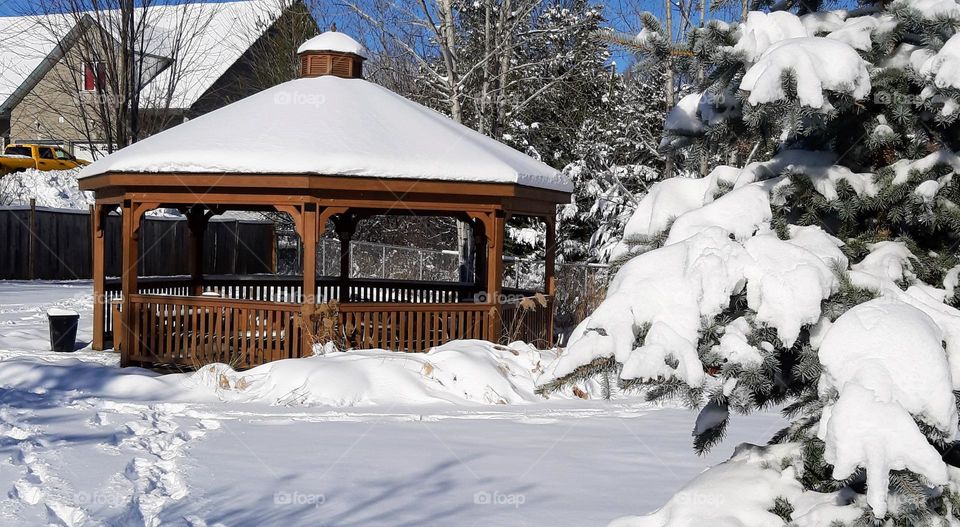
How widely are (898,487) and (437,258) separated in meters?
21.9

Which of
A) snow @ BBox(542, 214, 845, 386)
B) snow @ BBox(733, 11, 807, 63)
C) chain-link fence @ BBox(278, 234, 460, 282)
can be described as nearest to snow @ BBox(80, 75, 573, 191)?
snow @ BBox(733, 11, 807, 63)


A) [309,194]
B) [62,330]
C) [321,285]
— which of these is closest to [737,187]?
[309,194]

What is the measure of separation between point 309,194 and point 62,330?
4719 millimetres

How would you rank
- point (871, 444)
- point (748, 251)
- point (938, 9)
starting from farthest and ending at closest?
point (938, 9)
point (748, 251)
point (871, 444)

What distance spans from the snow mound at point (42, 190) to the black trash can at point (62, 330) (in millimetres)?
18103

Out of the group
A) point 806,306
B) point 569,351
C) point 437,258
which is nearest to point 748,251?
point 806,306

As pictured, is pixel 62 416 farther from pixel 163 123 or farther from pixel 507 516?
pixel 163 123

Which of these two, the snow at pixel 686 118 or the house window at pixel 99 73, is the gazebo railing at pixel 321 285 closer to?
the house window at pixel 99 73

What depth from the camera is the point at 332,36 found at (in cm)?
1551

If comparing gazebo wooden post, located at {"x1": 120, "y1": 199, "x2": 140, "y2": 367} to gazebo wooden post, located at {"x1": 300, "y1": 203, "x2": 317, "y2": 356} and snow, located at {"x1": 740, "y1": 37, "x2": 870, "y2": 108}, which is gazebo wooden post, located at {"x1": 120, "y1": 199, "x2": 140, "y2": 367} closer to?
gazebo wooden post, located at {"x1": 300, "y1": 203, "x2": 317, "y2": 356}

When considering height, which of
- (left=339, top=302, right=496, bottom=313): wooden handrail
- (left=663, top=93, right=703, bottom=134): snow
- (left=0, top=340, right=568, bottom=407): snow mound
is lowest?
(left=0, top=340, right=568, bottom=407): snow mound

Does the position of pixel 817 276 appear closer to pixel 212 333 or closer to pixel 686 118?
pixel 686 118

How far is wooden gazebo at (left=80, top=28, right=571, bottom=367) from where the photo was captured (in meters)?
12.0

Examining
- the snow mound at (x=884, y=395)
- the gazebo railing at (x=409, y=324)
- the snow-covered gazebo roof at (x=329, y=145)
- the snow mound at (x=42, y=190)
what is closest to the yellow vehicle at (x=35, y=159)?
the snow mound at (x=42, y=190)
